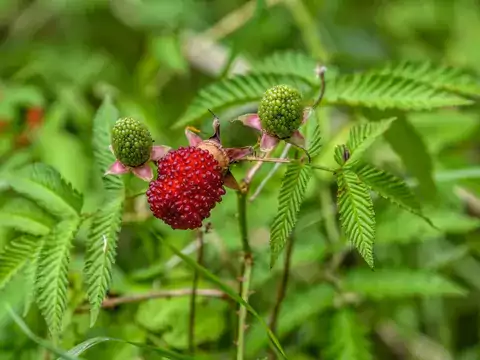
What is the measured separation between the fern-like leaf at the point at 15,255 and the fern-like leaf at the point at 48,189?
0.07m

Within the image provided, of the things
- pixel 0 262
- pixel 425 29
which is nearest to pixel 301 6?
pixel 425 29

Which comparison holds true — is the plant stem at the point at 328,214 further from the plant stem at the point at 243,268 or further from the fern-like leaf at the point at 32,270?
the fern-like leaf at the point at 32,270

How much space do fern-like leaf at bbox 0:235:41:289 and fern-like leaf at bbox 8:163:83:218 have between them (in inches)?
2.9

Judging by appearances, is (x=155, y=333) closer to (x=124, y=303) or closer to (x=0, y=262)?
(x=124, y=303)

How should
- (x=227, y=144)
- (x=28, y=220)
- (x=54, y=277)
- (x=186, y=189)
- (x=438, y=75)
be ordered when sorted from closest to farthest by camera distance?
1. (x=186, y=189)
2. (x=54, y=277)
3. (x=28, y=220)
4. (x=438, y=75)
5. (x=227, y=144)

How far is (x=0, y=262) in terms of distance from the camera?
1.20 metres

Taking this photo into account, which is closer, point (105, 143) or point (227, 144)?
→ point (105, 143)

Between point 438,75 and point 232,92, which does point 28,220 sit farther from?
point 438,75

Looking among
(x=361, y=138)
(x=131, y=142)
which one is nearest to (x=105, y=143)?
(x=131, y=142)

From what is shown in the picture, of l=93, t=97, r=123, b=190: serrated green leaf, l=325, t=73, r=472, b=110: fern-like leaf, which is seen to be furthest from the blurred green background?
l=325, t=73, r=472, b=110: fern-like leaf

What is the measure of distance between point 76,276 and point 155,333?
0.21m

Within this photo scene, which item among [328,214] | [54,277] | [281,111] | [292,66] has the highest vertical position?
[292,66]

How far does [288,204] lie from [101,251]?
1.03ft

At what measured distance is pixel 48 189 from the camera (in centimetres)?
131
